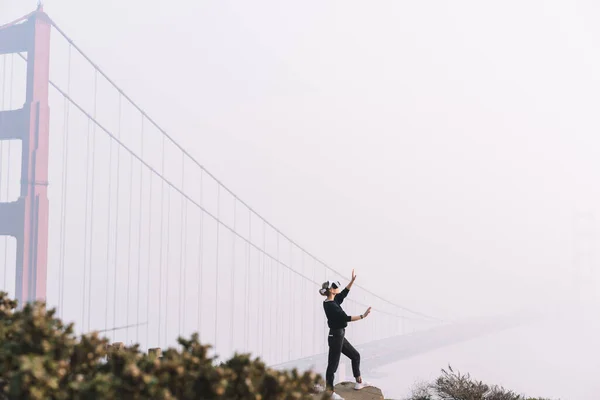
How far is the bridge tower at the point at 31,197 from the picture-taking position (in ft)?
81.6

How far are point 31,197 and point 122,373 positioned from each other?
20675mm

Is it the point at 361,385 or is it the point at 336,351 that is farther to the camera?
the point at 361,385

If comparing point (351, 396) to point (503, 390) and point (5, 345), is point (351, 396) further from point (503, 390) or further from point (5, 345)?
point (5, 345)

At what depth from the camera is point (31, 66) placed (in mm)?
27625

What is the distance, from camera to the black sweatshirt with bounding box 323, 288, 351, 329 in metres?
13.0

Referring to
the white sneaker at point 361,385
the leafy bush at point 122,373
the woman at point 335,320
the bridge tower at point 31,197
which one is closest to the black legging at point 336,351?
the woman at point 335,320

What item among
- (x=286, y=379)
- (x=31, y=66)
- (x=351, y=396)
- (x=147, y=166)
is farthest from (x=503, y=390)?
(x=147, y=166)

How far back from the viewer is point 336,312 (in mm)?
12969

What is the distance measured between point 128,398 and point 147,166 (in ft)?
118

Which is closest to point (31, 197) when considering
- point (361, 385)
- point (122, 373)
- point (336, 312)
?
point (361, 385)

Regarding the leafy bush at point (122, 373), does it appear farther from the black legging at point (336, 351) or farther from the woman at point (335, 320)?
the black legging at point (336, 351)

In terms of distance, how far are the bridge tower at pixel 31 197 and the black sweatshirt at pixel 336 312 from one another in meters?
14.1

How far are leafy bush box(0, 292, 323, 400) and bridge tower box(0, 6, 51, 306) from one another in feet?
61.1

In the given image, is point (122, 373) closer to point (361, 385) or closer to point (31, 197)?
point (361, 385)
